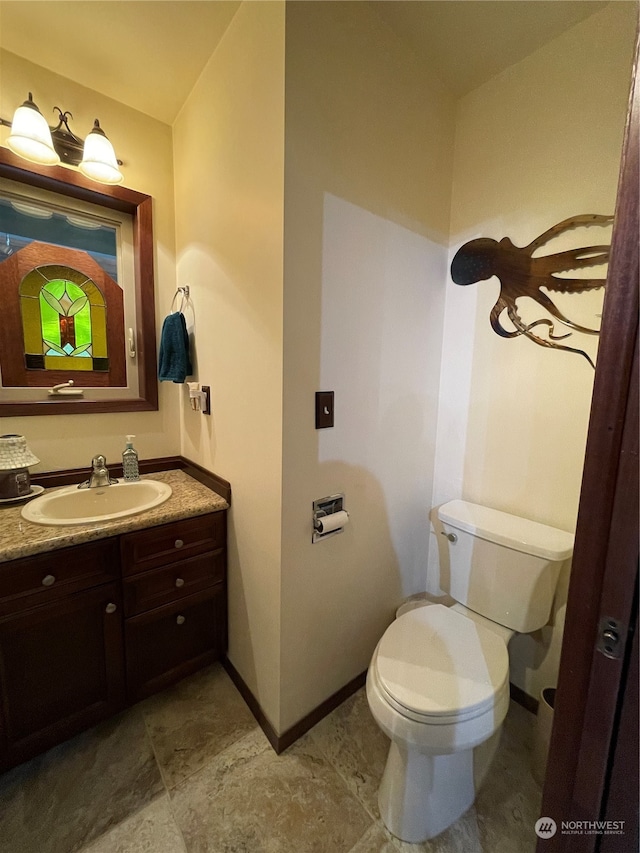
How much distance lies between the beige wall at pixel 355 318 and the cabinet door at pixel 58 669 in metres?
0.64

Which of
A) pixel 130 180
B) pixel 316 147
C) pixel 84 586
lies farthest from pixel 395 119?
pixel 84 586

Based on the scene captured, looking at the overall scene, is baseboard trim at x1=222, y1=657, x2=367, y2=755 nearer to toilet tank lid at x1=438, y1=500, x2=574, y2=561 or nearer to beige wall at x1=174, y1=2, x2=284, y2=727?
beige wall at x1=174, y1=2, x2=284, y2=727

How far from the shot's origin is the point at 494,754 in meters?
1.22

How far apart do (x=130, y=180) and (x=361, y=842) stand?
2.65 meters

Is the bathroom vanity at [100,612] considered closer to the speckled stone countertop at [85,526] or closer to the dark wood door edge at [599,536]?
the speckled stone countertop at [85,526]

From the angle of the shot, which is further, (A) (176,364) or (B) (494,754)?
(A) (176,364)

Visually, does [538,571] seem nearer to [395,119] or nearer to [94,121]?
[395,119]

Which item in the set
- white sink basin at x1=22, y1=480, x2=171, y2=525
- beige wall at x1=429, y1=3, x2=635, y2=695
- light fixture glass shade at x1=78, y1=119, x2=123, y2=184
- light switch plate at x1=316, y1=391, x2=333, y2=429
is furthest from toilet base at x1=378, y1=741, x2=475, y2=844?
light fixture glass shade at x1=78, y1=119, x2=123, y2=184

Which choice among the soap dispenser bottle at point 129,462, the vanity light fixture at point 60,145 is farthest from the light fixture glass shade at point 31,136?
the soap dispenser bottle at point 129,462

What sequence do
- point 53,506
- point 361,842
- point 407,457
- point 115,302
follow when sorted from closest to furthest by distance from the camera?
point 361,842 < point 53,506 < point 407,457 < point 115,302

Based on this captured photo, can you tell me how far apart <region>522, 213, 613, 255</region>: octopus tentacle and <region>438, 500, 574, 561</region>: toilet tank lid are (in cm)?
105

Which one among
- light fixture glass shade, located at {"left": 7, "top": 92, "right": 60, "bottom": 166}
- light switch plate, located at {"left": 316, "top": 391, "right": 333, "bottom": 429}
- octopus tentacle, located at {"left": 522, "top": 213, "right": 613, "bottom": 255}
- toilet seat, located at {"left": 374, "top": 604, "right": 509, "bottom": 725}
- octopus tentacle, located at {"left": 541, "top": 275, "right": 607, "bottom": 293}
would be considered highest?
light fixture glass shade, located at {"left": 7, "top": 92, "right": 60, "bottom": 166}

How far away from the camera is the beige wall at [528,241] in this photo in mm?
1122

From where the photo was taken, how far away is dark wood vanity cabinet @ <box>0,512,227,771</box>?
1.05 m
